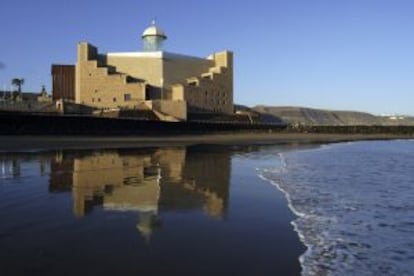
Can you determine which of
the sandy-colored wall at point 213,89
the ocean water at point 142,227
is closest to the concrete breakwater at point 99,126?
the sandy-colored wall at point 213,89

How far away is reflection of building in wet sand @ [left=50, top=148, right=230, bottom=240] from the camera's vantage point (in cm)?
1055

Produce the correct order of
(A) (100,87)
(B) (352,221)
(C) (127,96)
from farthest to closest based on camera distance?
(C) (127,96), (A) (100,87), (B) (352,221)

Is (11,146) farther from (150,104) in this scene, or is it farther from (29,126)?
(150,104)

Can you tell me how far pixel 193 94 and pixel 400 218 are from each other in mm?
82158

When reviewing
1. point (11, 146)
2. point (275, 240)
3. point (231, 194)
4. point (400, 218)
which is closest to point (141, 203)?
point (231, 194)

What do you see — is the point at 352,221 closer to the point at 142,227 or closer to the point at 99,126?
the point at 142,227

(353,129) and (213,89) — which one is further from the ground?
(213,89)

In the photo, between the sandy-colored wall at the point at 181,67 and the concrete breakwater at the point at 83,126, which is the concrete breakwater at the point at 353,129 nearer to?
the sandy-colored wall at the point at 181,67

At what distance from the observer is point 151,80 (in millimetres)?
94938

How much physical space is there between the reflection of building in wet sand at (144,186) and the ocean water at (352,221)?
1922 millimetres

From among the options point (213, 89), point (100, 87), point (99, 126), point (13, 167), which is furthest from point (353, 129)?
point (13, 167)

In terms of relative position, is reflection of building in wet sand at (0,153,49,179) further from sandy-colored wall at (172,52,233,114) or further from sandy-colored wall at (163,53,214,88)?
sandy-colored wall at (163,53,214,88)

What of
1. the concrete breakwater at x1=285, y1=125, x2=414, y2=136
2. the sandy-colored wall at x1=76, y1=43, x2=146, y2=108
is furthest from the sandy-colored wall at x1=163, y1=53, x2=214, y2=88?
the concrete breakwater at x1=285, y1=125, x2=414, y2=136

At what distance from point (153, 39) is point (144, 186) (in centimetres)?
9094
